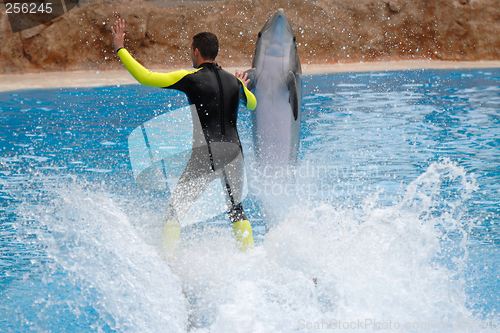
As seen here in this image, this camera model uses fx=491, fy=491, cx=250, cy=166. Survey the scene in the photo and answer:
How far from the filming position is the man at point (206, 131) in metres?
2.70

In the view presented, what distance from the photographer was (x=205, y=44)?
2.71 metres

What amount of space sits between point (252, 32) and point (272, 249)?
524 inches

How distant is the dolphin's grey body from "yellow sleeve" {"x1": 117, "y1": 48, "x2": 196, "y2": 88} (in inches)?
43.8

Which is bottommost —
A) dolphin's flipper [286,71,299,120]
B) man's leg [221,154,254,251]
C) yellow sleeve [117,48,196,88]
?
man's leg [221,154,254,251]

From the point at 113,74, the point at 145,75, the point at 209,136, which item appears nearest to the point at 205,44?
the point at 145,75

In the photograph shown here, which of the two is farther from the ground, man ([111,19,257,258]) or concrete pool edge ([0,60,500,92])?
man ([111,19,257,258])

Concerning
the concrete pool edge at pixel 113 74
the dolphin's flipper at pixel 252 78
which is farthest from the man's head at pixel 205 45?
the concrete pool edge at pixel 113 74

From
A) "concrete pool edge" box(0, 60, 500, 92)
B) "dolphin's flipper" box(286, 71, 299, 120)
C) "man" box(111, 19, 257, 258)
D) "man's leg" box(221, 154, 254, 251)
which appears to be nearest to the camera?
"man" box(111, 19, 257, 258)

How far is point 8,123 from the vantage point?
26.6ft

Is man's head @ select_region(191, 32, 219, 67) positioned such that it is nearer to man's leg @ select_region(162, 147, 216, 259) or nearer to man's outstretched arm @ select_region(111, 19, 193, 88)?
man's outstretched arm @ select_region(111, 19, 193, 88)

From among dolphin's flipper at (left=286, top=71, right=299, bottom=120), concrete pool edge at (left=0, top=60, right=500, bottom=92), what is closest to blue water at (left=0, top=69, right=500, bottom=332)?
dolphin's flipper at (left=286, top=71, right=299, bottom=120)

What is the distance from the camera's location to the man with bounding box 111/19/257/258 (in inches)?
106

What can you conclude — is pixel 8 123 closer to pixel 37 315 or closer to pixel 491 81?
pixel 37 315

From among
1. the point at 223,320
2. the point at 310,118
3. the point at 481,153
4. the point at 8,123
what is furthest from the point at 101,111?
the point at 223,320
